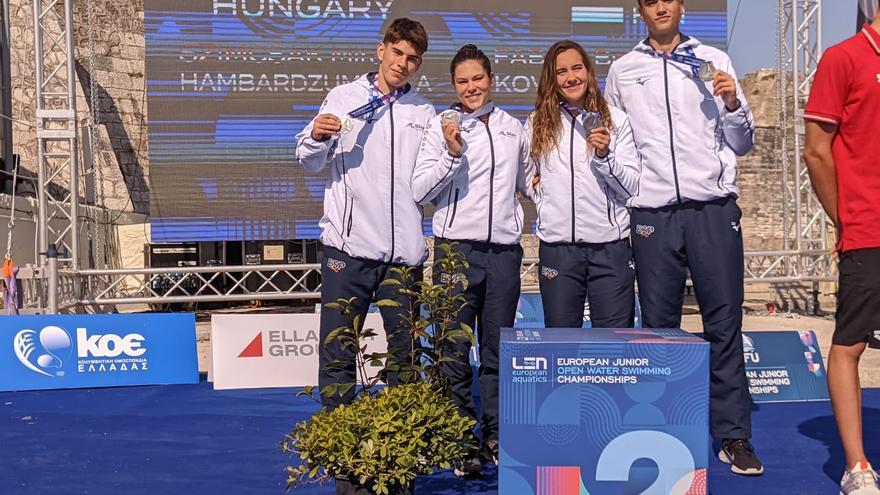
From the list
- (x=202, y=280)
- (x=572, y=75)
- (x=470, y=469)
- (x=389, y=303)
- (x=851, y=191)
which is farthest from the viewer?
(x=202, y=280)

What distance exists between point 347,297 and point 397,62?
0.91 meters

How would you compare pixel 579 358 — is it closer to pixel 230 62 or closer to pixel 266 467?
pixel 266 467

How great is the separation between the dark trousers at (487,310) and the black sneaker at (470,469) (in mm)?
195

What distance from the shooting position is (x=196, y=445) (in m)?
3.99

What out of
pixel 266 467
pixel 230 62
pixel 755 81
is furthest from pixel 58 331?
pixel 755 81

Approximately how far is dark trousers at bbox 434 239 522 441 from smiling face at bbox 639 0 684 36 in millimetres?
1028

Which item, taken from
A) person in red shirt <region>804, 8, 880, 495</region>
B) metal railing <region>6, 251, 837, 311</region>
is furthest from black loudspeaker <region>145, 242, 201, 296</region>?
person in red shirt <region>804, 8, 880, 495</region>

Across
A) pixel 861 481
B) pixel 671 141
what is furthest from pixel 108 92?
pixel 861 481

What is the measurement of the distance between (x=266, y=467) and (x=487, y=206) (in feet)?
4.54

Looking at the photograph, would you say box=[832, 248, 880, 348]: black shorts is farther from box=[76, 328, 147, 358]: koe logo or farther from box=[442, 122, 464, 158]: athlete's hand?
box=[76, 328, 147, 358]: koe logo

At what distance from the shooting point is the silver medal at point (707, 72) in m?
3.14

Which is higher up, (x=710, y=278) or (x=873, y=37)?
(x=873, y=37)

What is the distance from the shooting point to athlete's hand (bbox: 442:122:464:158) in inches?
122

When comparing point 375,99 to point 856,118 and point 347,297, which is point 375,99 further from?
point 856,118
